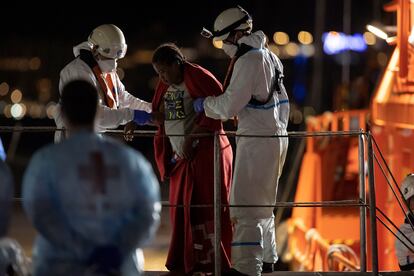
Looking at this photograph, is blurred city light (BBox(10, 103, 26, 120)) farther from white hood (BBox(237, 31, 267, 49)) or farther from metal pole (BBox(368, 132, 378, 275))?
metal pole (BBox(368, 132, 378, 275))

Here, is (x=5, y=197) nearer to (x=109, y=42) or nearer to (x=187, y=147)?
(x=187, y=147)

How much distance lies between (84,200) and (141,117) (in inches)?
133

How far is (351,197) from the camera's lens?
15938mm

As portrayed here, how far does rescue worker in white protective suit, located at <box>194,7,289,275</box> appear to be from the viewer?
785 centimetres

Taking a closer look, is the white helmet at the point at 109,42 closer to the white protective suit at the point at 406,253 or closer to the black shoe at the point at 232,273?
the black shoe at the point at 232,273

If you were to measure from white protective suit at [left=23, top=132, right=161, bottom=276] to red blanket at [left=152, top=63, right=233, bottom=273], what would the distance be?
2.95 m

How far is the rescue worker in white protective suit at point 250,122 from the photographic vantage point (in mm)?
7848

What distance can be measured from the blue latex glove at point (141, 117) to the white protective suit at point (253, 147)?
51 cm

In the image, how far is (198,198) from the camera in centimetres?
803

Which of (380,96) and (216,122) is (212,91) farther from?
(380,96)

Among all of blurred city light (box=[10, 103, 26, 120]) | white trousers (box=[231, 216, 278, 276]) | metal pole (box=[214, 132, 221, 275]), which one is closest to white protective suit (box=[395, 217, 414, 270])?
white trousers (box=[231, 216, 278, 276])

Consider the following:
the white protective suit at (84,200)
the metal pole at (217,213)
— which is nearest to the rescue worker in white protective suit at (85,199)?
the white protective suit at (84,200)

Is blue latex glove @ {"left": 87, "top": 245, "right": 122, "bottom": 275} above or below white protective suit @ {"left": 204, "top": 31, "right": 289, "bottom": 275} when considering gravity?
below

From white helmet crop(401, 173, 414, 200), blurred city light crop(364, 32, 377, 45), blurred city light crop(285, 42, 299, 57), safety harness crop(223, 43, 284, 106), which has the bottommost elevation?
white helmet crop(401, 173, 414, 200)
